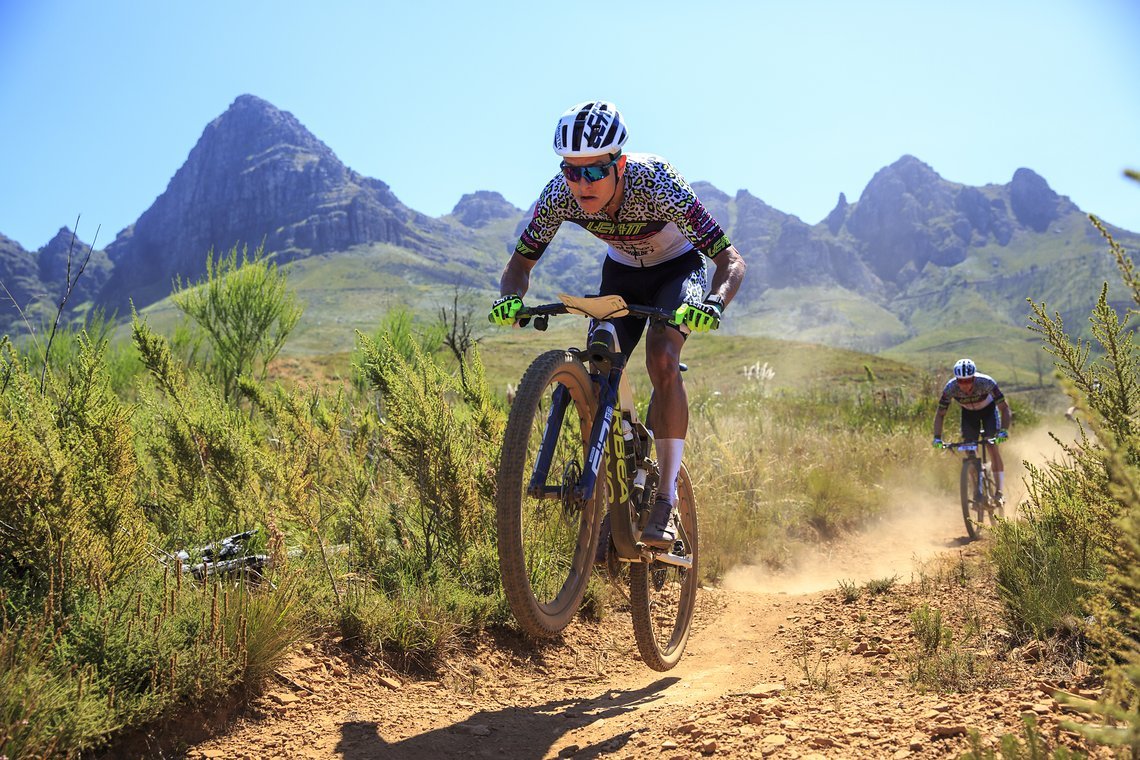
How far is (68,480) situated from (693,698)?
10.8ft

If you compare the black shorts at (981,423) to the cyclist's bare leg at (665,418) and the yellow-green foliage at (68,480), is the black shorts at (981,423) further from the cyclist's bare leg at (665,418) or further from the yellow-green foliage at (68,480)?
the yellow-green foliage at (68,480)

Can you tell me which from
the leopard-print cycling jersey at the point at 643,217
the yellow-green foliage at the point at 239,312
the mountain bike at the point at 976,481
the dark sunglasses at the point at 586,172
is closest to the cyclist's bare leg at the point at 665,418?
the leopard-print cycling jersey at the point at 643,217

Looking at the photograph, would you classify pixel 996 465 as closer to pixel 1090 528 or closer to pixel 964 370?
pixel 964 370

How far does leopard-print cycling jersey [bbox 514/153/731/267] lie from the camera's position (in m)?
4.54

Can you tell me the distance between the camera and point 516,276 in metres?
4.68

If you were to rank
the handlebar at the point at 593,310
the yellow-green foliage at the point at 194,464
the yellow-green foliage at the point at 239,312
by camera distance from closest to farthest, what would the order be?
the handlebar at the point at 593,310 < the yellow-green foliage at the point at 194,464 < the yellow-green foliage at the point at 239,312

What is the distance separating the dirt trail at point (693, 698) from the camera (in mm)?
3121

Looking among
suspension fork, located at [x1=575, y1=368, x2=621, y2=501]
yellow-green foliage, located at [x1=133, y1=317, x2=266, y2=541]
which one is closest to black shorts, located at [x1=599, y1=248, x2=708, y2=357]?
suspension fork, located at [x1=575, y1=368, x2=621, y2=501]

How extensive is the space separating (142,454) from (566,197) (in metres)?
3.83

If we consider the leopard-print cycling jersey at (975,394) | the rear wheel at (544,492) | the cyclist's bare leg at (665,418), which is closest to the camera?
the rear wheel at (544,492)

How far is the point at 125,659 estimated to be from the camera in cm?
326

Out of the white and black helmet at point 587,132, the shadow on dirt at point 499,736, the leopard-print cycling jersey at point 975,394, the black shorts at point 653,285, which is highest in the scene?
the white and black helmet at point 587,132

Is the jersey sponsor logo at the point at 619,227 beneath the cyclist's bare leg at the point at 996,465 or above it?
above

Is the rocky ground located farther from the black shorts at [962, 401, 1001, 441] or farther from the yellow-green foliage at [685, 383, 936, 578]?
the black shorts at [962, 401, 1001, 441]
